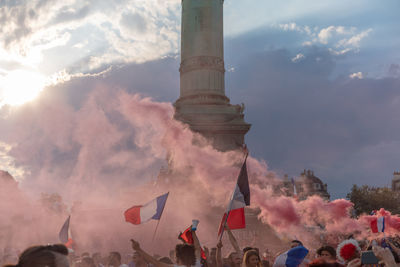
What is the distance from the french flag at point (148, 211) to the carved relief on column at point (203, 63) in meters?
24.0

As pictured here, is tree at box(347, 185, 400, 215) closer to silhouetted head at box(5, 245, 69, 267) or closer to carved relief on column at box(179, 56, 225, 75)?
carved relief on column at box(179, 56, 225, 75)

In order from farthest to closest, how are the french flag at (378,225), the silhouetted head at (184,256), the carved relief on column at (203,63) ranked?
the carved relief on column at (203,63) → the french flag at (378,225) → the silhouetted head at (184,256)

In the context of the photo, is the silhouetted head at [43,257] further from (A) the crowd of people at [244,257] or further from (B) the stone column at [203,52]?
(B) the stone column at [203,52]

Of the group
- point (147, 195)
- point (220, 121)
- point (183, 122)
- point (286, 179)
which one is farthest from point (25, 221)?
point (286, 179)

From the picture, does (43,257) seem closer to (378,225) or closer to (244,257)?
(244,257)

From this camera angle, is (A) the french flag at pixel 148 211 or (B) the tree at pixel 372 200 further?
(B) the tree at pixel 372 200

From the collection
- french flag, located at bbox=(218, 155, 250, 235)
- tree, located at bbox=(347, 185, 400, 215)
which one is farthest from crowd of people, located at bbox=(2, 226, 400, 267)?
tree, located at bbox=(347, 185, 400, 215)

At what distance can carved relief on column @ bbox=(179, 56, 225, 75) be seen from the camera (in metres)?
33.8

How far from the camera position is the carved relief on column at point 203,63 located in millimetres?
33812

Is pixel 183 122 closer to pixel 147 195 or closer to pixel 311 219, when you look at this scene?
pixel 147 195

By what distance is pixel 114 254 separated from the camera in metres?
8.39

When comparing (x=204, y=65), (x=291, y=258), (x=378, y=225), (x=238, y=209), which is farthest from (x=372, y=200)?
(x=291, y=258)

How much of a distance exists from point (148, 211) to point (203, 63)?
2431cm

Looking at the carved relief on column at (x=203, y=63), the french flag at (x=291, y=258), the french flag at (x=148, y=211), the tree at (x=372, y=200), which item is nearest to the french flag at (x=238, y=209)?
the french flag at (x=148, y=211)
